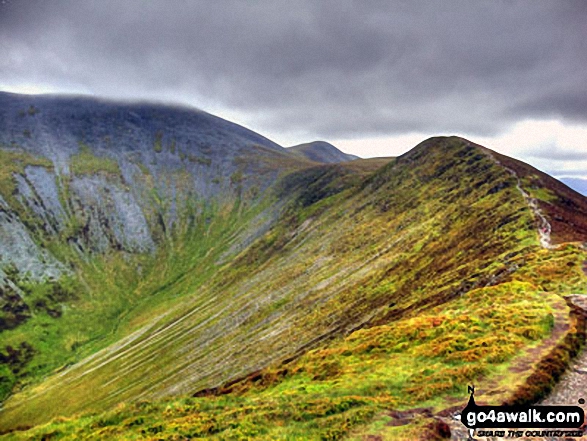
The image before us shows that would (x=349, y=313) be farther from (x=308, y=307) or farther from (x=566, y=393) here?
(x=566, y=393)

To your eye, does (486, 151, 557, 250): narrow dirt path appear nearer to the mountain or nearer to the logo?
the mountain

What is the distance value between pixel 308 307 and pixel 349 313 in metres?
15.6

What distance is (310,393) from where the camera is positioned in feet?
94.8

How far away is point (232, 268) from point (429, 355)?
120m

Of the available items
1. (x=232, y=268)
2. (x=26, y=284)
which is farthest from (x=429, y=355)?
(x=26, y=284)

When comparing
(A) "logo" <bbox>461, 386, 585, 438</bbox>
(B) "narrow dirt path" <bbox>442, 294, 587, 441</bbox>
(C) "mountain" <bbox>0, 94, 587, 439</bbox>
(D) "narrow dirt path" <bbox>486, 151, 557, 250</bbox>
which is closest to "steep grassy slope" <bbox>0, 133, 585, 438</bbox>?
(C) "mountain" <bbox>0, 94, 587, 439</bbox>

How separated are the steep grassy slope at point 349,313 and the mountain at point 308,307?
32 centimetres

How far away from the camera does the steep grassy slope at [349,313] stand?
27.6m

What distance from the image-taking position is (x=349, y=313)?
226 feet

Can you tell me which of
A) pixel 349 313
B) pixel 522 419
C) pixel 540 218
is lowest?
pixel 349 313

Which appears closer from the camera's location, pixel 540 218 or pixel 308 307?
pixel 540 218

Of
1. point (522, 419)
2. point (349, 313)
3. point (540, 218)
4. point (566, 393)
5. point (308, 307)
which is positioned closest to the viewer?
point (522, 419)

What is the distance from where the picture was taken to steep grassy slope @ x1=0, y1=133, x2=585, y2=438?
27594 mm

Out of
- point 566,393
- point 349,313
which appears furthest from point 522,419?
point 349,313
